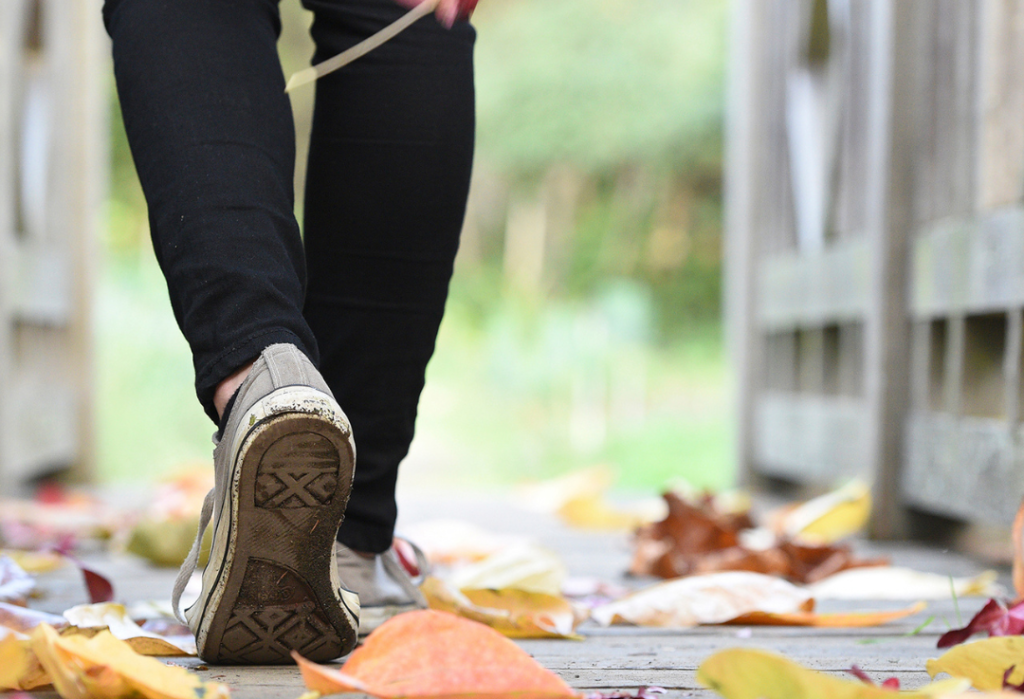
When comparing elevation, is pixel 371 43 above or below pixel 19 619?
above

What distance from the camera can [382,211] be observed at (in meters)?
0.91

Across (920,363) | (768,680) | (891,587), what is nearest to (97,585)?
(768,680)

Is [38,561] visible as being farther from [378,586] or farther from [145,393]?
[145,393]

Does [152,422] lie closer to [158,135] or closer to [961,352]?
A: [961,352]

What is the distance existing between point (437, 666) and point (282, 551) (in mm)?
167

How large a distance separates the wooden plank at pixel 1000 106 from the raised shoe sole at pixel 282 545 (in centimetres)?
105

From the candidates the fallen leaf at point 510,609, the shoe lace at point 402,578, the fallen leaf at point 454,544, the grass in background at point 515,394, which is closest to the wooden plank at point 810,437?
the fallen leaf at point 454,544

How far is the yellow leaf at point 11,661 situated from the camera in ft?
2.23

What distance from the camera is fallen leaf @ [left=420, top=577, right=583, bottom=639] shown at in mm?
978

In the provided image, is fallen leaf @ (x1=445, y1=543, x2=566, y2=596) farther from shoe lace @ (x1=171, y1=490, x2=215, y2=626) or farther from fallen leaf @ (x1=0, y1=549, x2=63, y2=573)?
fallen leaf @ (x1=0, y1=549, x2=63, y2=573)

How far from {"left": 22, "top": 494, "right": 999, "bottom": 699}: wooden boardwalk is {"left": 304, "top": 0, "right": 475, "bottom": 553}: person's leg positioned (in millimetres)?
220

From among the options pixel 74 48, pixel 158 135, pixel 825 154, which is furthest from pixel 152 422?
pixel 158 135

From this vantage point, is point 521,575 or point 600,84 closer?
point 521,575

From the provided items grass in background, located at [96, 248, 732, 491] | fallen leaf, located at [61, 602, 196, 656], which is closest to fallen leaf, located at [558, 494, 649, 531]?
fallen leaf, located at [61, 602, 196, 656]
